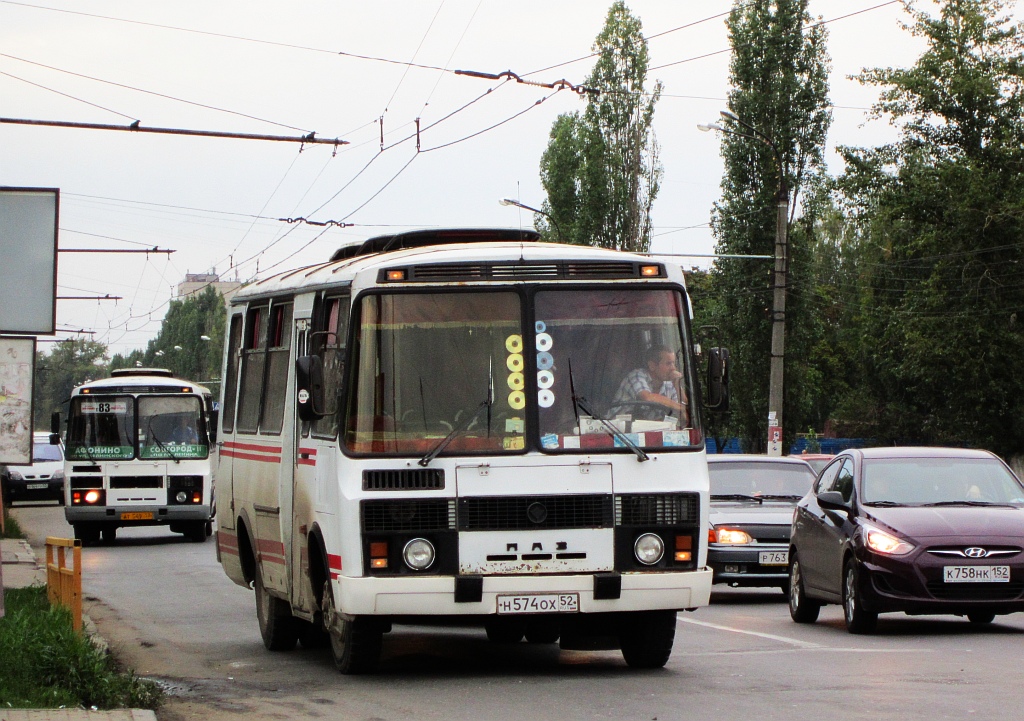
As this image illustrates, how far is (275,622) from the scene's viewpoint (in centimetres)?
1275

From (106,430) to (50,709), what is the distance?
72.5ft

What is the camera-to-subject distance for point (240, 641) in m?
13.9

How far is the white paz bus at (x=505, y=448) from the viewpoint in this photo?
1001cm

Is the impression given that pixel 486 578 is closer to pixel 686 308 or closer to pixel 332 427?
pixel 332 427

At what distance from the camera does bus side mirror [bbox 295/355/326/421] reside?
10266 millimetres

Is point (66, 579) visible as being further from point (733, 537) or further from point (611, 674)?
point (733, 537)

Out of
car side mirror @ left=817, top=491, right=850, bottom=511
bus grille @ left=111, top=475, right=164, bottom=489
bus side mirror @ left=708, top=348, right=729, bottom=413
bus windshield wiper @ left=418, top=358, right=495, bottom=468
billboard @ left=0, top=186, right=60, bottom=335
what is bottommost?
bus grille @ left=111, top=475, right=164, bottom=489

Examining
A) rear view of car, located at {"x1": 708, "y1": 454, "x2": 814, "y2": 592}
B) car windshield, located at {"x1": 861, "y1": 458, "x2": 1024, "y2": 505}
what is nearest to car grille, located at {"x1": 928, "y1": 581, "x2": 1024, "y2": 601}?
car windshield, located at {"x1": 861, "y1": 458, "x2": 1024, "y2": 505}

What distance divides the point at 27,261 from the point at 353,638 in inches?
117

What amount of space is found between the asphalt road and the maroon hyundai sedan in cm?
31

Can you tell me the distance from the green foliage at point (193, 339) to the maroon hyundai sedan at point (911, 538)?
10450 cm

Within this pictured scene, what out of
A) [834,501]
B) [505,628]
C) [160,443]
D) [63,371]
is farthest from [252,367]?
[63,371]

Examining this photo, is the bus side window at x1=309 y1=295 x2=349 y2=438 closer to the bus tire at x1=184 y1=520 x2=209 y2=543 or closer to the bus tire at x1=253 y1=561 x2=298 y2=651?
the bus tire at x1=253 y1=561 x2=298 y2=651

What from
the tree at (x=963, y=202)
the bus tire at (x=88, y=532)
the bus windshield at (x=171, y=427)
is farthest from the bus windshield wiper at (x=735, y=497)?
the tree at (x=963, y=202)
